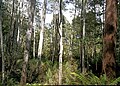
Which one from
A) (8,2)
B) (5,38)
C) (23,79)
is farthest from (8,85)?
(8,2)

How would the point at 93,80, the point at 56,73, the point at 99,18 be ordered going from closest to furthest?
1. the point at 93,80
2. the point at 56,73
3. the point at 99,18

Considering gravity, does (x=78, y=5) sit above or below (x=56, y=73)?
above

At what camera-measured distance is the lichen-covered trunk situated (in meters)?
6.81

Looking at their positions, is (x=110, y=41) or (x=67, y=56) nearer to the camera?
(x=110, y=41)

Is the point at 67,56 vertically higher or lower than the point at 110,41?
lower

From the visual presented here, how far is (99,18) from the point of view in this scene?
2888 cm

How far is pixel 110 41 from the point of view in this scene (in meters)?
7.07

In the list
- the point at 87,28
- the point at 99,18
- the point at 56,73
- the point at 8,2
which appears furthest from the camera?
the point at 8,2

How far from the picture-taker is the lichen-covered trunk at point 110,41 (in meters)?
6.81

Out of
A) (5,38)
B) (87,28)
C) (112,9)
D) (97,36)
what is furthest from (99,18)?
(112,9)

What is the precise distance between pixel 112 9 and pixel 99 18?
21912 mm

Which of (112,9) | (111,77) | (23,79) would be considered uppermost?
(112,9)

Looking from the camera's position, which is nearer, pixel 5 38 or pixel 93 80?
pixel 93 80

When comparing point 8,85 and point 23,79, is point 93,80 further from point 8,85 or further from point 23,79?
point 8,85
